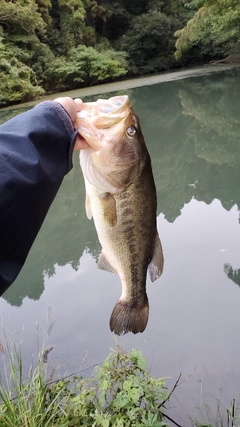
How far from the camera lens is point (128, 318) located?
1.60 meters

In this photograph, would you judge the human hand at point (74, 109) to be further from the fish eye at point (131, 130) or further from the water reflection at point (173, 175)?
the water reflection at point (173, 175)

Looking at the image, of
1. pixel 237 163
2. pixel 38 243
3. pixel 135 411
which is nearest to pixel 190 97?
pixel 237 163

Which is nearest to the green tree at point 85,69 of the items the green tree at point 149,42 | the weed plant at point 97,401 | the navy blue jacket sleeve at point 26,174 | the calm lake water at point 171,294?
the green tree at point 149,42

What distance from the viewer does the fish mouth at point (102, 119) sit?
1312mm

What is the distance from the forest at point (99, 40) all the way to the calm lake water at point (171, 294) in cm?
1064

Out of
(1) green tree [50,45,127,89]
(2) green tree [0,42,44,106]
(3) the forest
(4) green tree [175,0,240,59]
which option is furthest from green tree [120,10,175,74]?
(2) green tree [0,42,44,106]

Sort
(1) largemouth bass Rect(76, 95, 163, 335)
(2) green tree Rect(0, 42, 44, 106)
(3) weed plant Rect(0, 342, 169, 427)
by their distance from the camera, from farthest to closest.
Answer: (2) green tree Rect(0, 42, 44, 106) < (3) weed plant Rect(0, 342, 169, 427) < (1) largemouth bass Rect(76, 95, 163, 335)

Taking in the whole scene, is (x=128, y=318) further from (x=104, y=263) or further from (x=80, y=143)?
(x=80, y=143)

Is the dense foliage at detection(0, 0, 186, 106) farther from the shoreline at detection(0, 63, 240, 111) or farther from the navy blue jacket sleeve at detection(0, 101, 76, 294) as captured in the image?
the navy blue jacket sleeve at detection(0, 101, 76, 294)

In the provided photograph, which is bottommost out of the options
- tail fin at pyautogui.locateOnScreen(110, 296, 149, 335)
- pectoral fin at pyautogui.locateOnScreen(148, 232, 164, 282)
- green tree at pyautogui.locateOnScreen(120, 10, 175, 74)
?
tail fin at pyautogui.locateOnScreen(110, 296, 149, 335)

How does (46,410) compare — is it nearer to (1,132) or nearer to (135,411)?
(135,411)

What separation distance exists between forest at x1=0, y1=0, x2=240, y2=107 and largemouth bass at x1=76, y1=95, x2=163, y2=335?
582 inches

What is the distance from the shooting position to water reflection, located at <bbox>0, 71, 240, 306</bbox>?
488 cm

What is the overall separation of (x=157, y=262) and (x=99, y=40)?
25.7m
